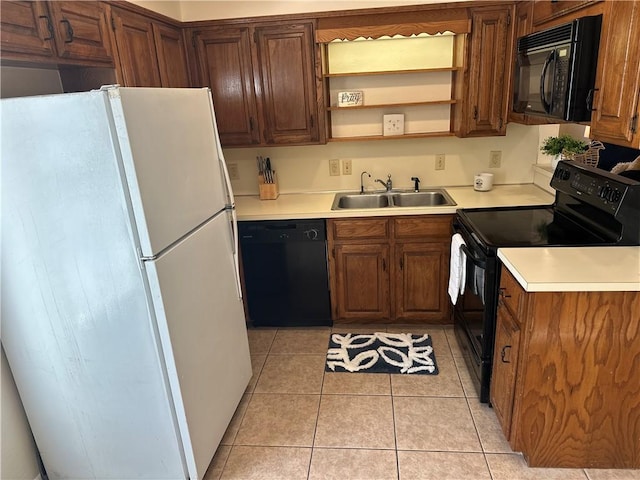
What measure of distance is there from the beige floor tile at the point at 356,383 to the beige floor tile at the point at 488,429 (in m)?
0.47

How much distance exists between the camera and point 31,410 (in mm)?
1791

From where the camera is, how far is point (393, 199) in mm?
3189

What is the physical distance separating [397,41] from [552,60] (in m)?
1.26

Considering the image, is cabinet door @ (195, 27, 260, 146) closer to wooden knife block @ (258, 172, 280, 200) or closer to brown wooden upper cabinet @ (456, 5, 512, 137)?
wooden knife block @ (258, 172, 280, 200)

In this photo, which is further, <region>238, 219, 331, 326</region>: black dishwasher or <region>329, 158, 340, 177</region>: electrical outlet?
<region>329, 158, 340, 177</region>: electrical outlet

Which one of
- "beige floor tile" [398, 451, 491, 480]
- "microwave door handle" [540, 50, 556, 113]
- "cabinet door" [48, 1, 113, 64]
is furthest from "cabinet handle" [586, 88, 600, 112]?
"cabinet door" [48, 1, 113, 64]

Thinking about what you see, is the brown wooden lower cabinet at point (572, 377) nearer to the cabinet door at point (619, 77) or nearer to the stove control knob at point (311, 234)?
the cabinet door at point (619, 77)

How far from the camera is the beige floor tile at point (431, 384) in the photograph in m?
2.38

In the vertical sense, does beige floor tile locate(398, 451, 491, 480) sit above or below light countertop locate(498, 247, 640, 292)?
below

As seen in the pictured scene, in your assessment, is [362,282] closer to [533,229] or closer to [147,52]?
[533,229]

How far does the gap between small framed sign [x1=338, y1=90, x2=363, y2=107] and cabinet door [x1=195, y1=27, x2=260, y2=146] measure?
0.62 metres

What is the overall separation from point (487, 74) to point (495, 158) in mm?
683

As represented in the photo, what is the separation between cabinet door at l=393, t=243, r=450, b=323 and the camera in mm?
2830

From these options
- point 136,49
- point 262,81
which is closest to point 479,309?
point 262,81
